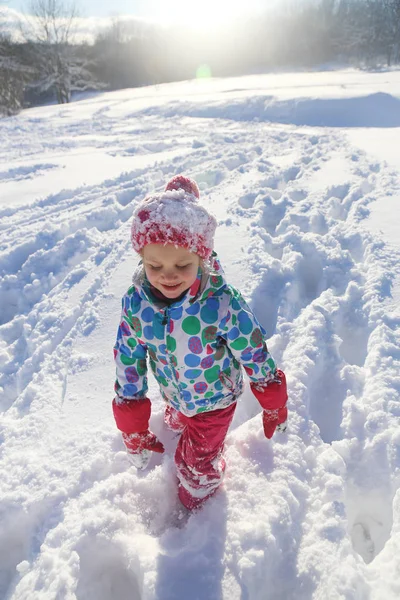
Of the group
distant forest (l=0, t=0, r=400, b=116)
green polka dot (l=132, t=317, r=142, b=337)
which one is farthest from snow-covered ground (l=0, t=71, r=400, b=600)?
distant forest (l=0, t=0, r=400, b=116)

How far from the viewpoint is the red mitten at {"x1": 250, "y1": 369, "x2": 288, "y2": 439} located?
62.1 inches

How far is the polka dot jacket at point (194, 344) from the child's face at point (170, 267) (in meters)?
0.06

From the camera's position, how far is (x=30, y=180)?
5488mm

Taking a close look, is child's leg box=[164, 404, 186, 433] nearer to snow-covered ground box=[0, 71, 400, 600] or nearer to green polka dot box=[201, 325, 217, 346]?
snow-covered ground box=[0, 71, 400, 600]

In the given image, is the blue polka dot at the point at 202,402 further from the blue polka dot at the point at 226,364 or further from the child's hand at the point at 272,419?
the child's hand at the point at 272,419

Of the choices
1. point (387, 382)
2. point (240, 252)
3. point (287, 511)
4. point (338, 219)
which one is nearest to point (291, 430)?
point (287, 511)

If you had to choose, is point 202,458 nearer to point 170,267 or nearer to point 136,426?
point 136,426

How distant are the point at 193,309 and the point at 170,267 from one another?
189 millimetres

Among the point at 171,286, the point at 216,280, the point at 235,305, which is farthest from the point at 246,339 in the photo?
the point at 171,286

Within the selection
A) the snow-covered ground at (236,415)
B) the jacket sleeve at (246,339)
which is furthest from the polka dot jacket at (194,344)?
the snow-covered ground at (236,415)

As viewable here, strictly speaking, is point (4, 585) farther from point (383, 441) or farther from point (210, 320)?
point (383, 441)

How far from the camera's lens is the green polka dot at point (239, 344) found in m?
1.49

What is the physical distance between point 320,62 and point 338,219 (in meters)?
37.2

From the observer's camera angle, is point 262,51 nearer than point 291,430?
No
